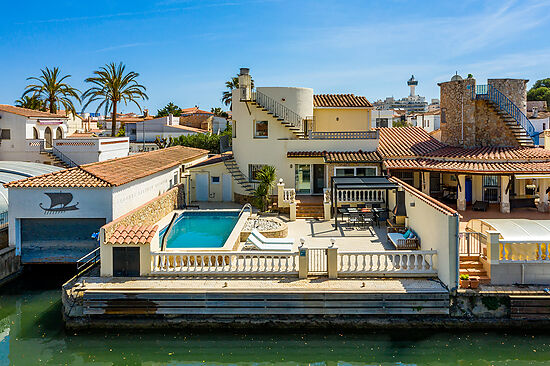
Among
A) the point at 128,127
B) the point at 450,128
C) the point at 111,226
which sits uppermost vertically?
the point at 128,127

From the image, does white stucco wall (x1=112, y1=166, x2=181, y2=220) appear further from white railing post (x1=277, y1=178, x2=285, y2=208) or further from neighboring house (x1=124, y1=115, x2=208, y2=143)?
neighboring house (x1=124, y1=115, x2=208, y2=143)

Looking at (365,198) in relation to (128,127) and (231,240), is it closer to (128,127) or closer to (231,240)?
(231,240)

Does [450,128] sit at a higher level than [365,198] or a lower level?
higher

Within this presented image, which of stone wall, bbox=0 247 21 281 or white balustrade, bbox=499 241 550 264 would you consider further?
stone wall, bbox=0 247 21 281

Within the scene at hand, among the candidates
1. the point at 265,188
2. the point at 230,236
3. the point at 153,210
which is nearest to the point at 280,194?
the point at 265,188

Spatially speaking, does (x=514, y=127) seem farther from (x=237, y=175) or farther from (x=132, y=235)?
(x=132, y=235)

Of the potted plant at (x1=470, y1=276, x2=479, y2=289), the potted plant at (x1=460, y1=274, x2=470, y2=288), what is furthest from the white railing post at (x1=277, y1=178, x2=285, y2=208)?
the potted plant at (x1=470, y1=276, x2=479, y2=289)

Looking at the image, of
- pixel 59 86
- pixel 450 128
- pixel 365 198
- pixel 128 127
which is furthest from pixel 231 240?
pixel 128 127
